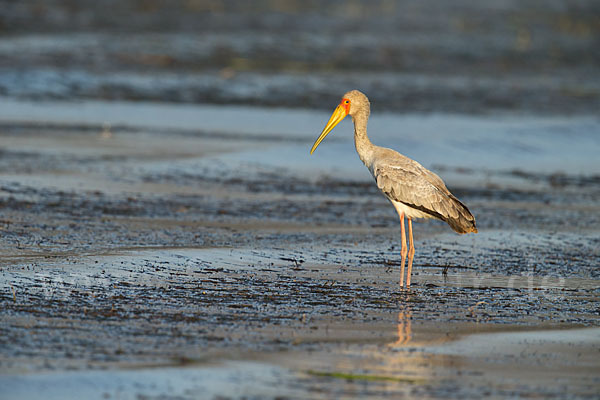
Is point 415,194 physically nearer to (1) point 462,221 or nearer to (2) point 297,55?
(1) point 462,221

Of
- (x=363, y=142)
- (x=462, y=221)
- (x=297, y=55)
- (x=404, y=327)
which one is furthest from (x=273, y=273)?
(x=297, y=55)

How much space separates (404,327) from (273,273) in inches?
71.0

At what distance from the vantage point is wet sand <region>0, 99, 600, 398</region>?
643 centimetres

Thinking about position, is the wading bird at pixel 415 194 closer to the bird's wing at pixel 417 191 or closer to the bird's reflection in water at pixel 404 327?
the bird's wing at pixel 417 191

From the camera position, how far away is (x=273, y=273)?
29.9ft

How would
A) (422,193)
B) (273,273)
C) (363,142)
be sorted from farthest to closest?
(363,142) → (422,193) → (273,273)

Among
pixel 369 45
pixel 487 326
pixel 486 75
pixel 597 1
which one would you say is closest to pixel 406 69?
pixel 486 75

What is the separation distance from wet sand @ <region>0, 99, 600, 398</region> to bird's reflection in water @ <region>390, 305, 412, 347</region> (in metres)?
0.03

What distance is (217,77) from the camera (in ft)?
80.8

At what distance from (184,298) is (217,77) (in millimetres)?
17083

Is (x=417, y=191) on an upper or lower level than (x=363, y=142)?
lower

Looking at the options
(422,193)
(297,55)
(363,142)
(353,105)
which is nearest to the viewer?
(422,193)

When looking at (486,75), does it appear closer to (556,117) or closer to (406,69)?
(406,69)

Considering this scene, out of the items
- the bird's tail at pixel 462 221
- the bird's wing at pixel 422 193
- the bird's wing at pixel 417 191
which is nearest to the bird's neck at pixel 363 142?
the bird's wing at pixel 422 193
